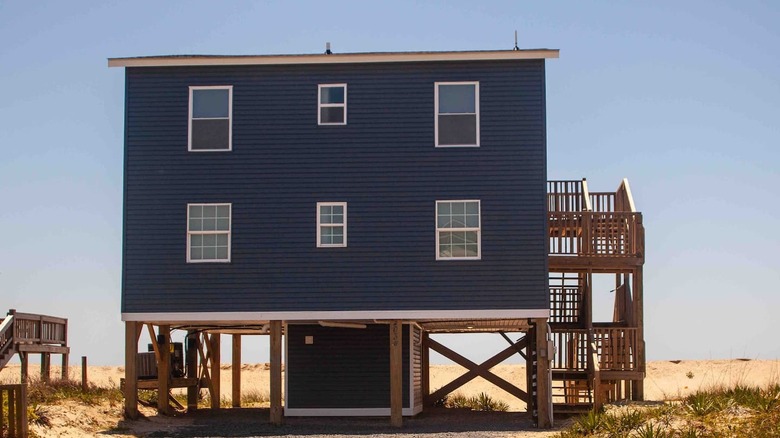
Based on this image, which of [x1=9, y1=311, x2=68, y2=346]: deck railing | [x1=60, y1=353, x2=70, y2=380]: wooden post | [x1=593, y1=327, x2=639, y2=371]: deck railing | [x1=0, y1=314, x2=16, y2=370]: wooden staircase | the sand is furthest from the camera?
the sand

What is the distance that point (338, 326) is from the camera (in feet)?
96.9

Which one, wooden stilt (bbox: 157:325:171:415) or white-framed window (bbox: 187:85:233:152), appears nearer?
white-framed window (bbox: 187:85:233:152)

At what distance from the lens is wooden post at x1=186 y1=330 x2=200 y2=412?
33500 millimetres

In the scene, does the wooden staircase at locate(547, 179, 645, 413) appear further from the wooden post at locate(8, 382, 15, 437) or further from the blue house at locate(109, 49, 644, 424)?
the wooden post at locate(8, 382, 15, 437)

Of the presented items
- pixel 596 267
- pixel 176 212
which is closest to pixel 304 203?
pixel 176 212

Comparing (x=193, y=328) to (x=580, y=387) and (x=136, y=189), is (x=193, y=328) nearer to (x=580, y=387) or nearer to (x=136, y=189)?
(x=136, y=189)

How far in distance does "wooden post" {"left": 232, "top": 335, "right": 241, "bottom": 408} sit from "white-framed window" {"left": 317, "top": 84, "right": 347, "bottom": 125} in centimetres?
1051

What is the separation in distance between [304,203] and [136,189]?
4067mm

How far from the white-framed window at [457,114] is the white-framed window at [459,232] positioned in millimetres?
1528

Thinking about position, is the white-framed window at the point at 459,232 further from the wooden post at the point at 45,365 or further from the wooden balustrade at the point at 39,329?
the wooden post at the point at 45,365

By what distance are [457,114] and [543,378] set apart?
6.52 m

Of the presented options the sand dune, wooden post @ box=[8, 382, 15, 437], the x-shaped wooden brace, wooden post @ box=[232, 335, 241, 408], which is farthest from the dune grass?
the sand dune

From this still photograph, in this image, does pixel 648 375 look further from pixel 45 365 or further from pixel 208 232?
pixel 208 232

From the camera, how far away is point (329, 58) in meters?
28.3
